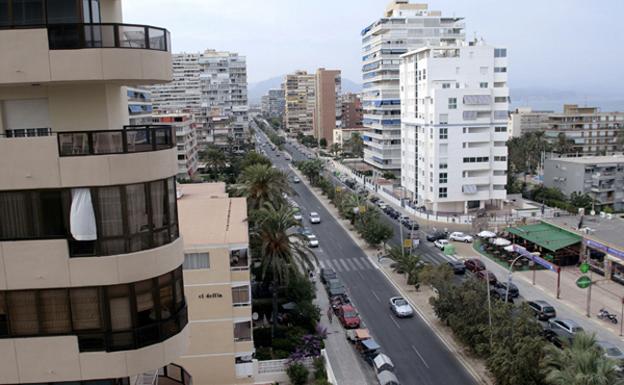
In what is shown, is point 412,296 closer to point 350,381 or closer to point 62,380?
point 350,381

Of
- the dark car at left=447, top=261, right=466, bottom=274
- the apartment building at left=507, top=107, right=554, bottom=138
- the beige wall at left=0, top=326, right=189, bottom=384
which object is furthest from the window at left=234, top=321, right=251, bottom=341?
the apartment building at left=507, top=107, right=554, bottom=138

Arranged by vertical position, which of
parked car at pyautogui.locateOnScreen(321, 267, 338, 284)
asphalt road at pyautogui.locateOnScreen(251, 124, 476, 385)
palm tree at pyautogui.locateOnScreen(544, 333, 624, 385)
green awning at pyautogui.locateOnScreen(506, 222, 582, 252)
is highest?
palm tree at pyautogui.locateOnScreen(544, 333, 624, 385)

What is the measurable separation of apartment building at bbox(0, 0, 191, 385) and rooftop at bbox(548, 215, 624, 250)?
45270 millimetres

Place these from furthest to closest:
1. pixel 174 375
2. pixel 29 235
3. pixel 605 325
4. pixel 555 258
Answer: pixel 555 258 < pixel 605 325 < pixel 174 375 < pixel 29 235

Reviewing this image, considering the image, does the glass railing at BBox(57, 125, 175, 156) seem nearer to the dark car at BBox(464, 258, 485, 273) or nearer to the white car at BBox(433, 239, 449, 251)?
the dark car at BBox(464, 258, 485, 273)

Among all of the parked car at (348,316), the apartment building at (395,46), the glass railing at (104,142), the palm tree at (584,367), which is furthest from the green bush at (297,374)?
the apartment building at (395,46)

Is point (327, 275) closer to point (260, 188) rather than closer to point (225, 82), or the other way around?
point (260, 188)

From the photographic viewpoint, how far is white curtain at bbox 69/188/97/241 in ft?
28.9

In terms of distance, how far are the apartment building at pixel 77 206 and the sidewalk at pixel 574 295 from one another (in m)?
33.5

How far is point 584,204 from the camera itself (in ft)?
243

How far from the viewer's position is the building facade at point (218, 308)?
1052 inches

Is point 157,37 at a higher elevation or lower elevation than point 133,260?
higher

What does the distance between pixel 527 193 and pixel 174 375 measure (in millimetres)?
80478

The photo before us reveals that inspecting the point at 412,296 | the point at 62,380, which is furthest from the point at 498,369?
the point at 62,380
